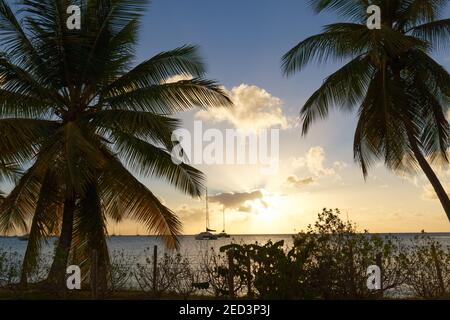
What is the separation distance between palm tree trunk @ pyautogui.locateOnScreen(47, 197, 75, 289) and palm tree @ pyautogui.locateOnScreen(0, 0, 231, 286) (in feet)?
0.09

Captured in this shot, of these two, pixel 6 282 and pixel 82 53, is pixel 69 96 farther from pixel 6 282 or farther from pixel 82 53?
pixel 6 282

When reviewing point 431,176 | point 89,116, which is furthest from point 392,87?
point 89,116

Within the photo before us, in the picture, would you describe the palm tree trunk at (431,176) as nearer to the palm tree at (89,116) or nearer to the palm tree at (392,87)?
the palm tree at (392,87)

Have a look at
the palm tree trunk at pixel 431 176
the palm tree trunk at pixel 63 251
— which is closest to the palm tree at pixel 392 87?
the palm tree trunk at pixel 431 176

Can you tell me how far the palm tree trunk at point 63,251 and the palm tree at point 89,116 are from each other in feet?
0.09

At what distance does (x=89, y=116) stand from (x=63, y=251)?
388 cm

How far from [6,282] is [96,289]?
11.4ft

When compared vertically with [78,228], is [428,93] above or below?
above

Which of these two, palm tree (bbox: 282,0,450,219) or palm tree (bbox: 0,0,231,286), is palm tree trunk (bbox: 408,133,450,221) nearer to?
palm tree (bbox: 282,0,450,219)

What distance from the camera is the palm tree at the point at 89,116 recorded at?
12727mm

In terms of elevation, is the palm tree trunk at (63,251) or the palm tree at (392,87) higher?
the palm tree at (392,87)

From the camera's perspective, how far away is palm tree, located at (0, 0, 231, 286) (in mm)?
12727
